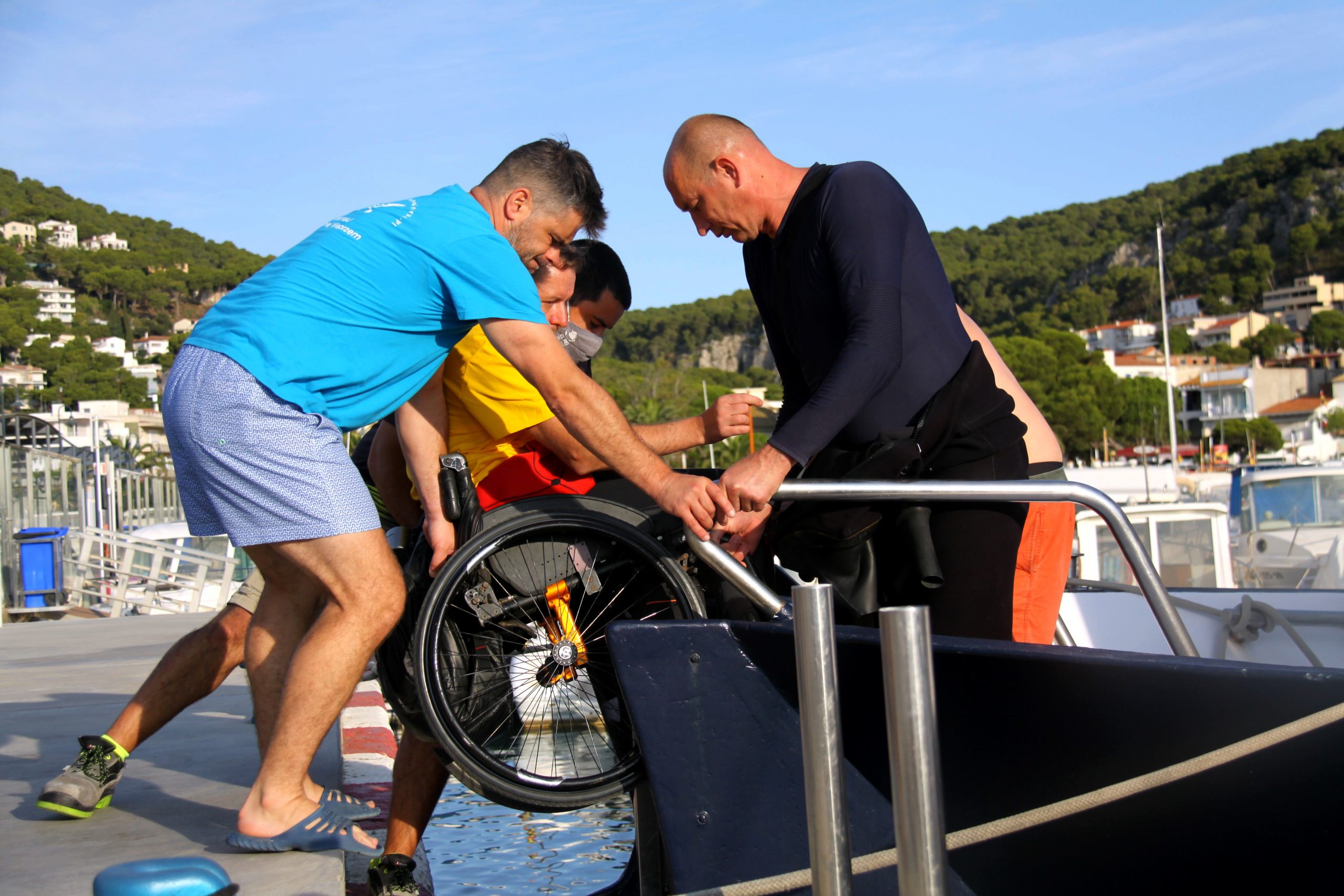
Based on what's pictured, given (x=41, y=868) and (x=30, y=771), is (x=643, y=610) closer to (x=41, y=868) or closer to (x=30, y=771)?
(x=41, y=868)

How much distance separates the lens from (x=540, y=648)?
295 centimetres

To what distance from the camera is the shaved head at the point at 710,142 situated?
3.07m

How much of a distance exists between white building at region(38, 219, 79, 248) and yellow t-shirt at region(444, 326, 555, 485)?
6581 inches

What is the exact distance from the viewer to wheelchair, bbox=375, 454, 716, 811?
278 centimetres

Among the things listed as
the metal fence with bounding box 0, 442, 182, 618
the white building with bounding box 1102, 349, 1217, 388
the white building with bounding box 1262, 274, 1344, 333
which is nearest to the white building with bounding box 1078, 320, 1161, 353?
the white building with bounding box 1102, 349, 1217, 388

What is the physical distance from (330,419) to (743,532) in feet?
3.57

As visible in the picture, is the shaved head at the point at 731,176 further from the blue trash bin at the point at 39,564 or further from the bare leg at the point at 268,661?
the blue trash bin at the point at 39,564

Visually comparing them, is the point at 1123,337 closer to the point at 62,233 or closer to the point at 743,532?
the point at 62,233

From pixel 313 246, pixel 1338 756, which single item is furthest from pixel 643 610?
pixel 1338 756

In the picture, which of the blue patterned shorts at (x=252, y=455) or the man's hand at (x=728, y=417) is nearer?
the blue patterned shorts at (x=252, y=455)

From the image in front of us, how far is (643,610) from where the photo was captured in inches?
117

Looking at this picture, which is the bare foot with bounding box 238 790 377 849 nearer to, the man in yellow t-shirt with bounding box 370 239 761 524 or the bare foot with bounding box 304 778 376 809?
the bare foot with bounding box 304 778 376 809

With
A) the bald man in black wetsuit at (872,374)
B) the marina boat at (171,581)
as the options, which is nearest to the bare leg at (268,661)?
the bald man in black wetsuit at (872,374)

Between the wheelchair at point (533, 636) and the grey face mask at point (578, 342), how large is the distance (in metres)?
0.80
